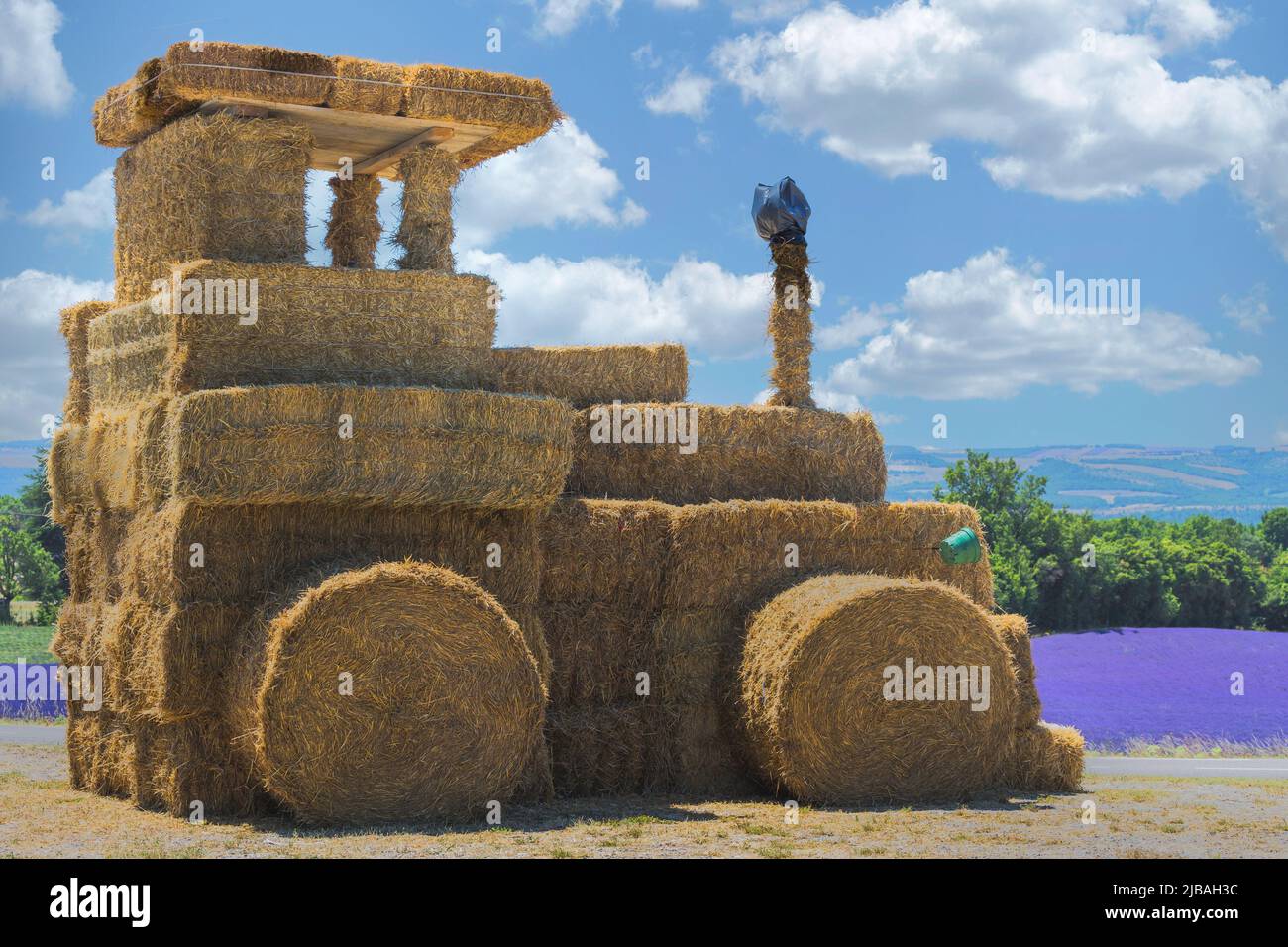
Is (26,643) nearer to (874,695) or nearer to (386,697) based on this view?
(386,697)

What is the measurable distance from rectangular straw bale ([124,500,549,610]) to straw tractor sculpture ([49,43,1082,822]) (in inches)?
1.0

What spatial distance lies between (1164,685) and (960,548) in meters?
11.2

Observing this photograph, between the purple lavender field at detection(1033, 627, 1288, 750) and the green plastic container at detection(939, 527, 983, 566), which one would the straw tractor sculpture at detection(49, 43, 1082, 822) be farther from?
the purple lavender field at detection(1033, 627, 1288, 750)

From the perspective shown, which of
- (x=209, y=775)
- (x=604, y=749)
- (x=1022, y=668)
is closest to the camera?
(x=209, y=775)

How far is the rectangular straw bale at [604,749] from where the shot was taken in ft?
42.7

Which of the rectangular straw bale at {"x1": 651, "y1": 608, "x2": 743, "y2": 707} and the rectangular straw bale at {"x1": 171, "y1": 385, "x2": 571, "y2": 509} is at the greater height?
the rectangular straw bale at {"x1": 171, "y1": 385, "x2": 571, "y2": 509}

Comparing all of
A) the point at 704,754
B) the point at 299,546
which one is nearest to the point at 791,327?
the point at 704,754

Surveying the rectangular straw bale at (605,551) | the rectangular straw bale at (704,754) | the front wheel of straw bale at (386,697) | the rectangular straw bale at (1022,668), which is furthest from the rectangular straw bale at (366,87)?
the rectangular straw bale at (1022,668)

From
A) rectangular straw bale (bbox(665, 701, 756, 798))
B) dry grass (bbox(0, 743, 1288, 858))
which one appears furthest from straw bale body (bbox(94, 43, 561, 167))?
dry grass (bbox(0, 743, 1288, 858))

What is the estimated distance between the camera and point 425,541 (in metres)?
12.0

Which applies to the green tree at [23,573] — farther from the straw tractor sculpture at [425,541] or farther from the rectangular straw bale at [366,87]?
the rectangular straw bale at [366,87]

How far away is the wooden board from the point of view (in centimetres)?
1291

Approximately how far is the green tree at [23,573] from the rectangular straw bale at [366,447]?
31.3 meters

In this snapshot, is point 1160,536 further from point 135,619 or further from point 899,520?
point 135,619
